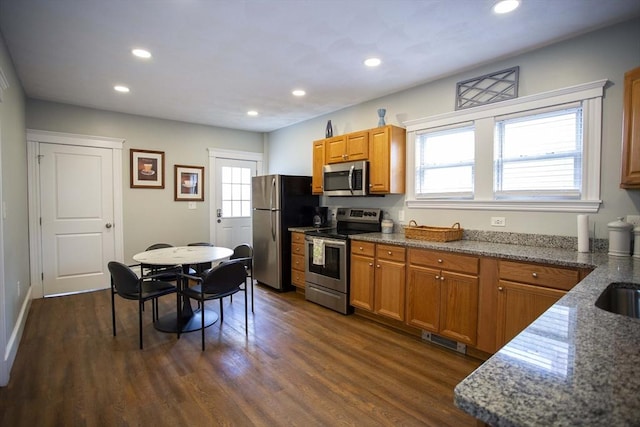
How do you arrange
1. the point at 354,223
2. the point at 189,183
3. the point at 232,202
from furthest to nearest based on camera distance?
the point at 232,202 → the point at 189,183 → the point at 354,223

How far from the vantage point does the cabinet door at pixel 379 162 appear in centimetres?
361

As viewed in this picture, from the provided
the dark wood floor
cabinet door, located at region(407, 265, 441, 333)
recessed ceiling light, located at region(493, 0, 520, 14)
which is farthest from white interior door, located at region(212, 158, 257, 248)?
recessed ceiling light, located at region(493, 0, 520, 14)

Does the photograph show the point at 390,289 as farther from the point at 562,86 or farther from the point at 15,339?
the point at 15,339

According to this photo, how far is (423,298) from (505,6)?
A: 89.5 inches

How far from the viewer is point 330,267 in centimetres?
380

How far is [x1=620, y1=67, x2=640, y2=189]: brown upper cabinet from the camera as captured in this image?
2049 millimetres

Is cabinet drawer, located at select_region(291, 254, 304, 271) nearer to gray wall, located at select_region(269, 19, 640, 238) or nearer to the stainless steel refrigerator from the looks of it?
the stainless steel refrigerator

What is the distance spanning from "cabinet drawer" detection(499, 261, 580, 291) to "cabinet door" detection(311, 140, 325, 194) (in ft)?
8.40

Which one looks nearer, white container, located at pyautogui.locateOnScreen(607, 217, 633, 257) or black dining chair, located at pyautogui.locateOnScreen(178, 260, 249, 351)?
white container, located at pyautogui.locateOnScreen(607, 217, 633, 257)

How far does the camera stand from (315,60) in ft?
9.84

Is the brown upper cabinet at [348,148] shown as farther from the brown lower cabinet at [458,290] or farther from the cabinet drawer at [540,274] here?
the cabinet drawer at [540,274]

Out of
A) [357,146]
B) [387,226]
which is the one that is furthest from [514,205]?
[357,146]

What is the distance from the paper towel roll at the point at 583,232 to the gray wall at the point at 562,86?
0.15 metres

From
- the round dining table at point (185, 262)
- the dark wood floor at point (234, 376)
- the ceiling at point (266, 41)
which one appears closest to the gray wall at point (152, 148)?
the ceiling at point (266, 41)
